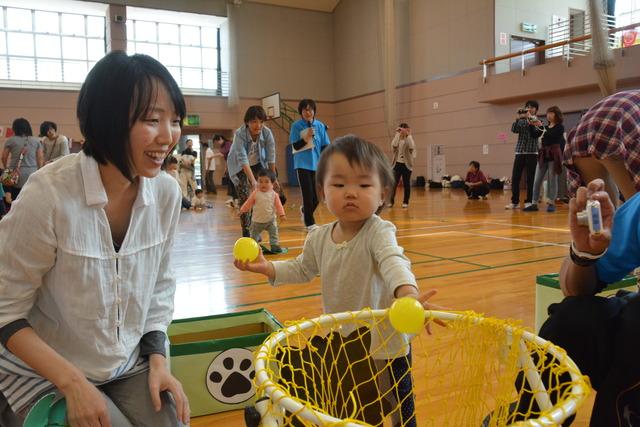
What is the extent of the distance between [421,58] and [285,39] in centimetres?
450

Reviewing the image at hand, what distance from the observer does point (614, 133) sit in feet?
4.54

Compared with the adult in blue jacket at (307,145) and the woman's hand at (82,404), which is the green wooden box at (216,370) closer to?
the woman's hand at (82,404)

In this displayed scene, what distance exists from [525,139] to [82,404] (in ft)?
23.1

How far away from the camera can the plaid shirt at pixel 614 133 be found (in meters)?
1.37

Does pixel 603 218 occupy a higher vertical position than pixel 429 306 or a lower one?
higher

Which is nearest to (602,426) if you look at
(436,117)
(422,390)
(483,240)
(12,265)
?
(422,390)

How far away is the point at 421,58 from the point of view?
1319 centimetres

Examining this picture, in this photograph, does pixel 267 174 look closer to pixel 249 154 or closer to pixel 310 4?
pixel 249 154

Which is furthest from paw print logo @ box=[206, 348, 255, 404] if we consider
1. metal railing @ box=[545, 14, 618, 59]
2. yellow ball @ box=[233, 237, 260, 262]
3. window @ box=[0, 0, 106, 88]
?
window @ box=[0, 0, 106, 88]

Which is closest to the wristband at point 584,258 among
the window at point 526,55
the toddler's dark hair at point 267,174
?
the toddler's dark hair at point 267,174

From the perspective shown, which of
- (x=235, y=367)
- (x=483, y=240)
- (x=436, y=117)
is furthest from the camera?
(x=436, y=117)

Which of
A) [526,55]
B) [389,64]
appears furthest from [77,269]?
[389,64]

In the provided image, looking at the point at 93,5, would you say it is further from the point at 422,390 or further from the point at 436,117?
the point at 422,390

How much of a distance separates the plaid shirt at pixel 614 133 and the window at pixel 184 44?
13848 millimetres
